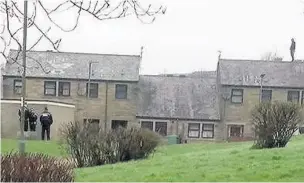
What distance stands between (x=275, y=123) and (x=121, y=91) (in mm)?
32265

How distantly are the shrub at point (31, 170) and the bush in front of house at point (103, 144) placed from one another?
13.2 meters

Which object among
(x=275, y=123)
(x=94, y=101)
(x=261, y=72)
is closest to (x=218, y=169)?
(x=275, y=123)

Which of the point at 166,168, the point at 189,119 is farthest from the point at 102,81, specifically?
the point at 166,168

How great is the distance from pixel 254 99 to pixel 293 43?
889 centimetres

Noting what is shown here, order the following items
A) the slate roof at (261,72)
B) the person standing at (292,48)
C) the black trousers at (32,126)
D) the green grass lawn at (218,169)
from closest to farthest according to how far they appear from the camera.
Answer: the green grass lawn at (218,169), the black trousers at (32,126), the slate roof at (261,72), the person standing at (292,48)

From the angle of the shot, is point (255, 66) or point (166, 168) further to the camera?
point (255, 66)

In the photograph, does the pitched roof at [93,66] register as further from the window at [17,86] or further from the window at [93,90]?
the window at [17,86]

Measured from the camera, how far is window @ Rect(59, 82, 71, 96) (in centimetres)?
5606

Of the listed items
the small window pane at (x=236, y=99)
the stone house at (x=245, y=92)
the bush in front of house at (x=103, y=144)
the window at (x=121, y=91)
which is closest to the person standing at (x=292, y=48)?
the stone house at (x=245, y=92)

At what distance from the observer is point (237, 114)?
56.5 meters

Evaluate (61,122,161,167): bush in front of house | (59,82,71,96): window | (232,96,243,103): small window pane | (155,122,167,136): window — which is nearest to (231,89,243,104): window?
(232,96,243,103): small window pane

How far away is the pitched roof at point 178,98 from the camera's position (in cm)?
5696

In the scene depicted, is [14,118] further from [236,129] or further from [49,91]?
[236,129]

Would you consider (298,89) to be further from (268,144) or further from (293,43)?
(268,144)
